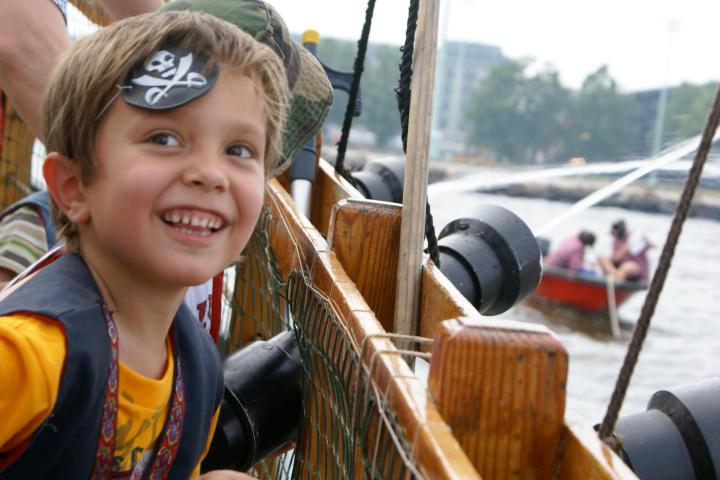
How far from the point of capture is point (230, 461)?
68.5 inches

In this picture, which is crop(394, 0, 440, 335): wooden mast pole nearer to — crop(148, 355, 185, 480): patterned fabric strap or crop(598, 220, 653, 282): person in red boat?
crop(148, 355, 185, 480): patterned fabric strap

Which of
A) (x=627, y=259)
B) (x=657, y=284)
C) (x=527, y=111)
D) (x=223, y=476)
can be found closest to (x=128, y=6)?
(x=223, y=476)

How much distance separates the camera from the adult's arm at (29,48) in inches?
74.5

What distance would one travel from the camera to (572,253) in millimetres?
18297

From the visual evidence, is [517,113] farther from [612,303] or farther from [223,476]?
[223,476]

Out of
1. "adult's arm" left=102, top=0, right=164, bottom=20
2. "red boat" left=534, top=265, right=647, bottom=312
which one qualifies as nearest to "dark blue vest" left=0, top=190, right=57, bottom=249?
"adult's arm" left=102, top=0, right=164, bottom=20

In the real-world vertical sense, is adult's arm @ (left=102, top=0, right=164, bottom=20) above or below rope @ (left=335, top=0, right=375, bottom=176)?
above

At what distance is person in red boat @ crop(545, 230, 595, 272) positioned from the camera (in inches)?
715

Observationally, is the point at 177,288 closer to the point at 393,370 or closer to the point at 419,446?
the point at 393,370

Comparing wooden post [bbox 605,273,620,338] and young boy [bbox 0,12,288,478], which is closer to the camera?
young boy [bbox 0,12,288,478]

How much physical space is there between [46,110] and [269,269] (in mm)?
817

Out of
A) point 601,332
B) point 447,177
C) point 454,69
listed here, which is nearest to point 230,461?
point 601,332

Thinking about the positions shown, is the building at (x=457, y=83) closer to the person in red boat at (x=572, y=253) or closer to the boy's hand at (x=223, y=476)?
the person in red boat at (x=572, y=253)

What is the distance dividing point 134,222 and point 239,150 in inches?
8.0
